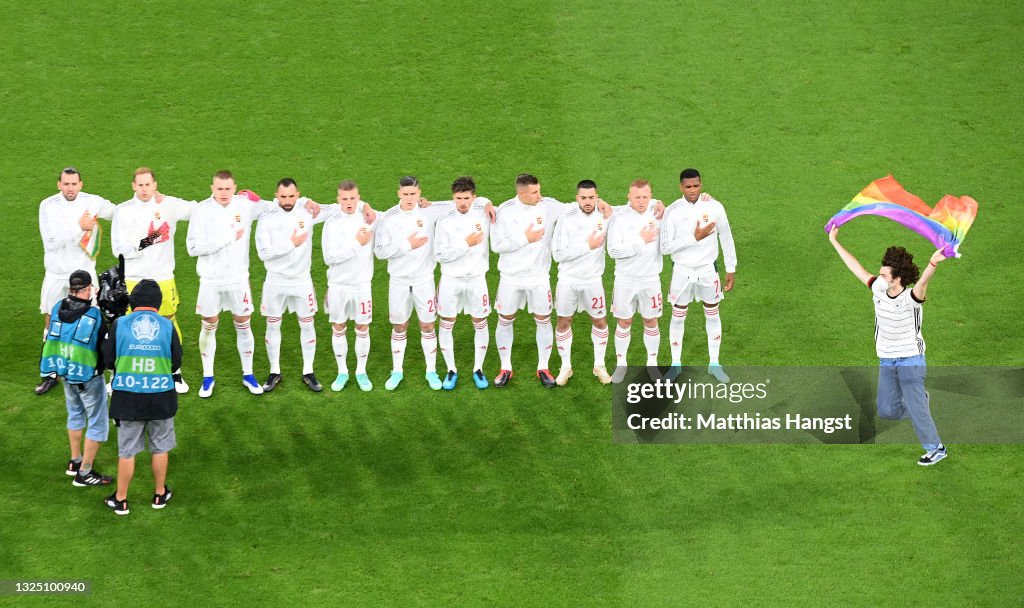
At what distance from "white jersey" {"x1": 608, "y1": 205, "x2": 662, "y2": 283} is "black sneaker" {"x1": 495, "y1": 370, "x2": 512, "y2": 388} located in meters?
1.68

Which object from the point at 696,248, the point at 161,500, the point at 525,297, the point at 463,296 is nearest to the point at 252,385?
the point at 161,500

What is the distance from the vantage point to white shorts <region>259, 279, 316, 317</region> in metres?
14.0

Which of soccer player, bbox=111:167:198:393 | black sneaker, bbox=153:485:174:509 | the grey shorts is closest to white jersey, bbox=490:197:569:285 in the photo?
soccer player, bbox=111:167:198:393

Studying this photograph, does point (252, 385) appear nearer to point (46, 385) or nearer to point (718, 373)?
point (46, 385)

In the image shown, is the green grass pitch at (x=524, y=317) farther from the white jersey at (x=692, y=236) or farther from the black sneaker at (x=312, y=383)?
the white jersey at (x=692, y=236)

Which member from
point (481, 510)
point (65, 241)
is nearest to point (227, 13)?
point (65, 241)

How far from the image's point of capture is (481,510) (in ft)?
41.4

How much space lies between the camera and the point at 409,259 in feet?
46.1

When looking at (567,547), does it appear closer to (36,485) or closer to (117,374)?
(117,374)

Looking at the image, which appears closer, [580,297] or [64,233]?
[64,233]

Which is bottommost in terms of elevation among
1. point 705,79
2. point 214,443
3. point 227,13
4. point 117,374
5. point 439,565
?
point 439,565

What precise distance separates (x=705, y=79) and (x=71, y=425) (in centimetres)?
996

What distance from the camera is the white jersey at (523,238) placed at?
13977mm

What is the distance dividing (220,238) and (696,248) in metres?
4.83
